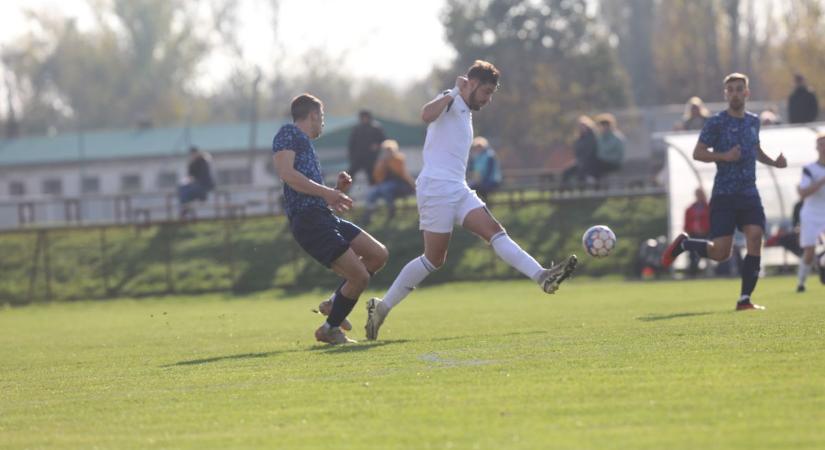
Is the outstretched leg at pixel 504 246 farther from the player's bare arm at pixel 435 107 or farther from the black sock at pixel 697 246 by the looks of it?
the black sock at pixel 697 246

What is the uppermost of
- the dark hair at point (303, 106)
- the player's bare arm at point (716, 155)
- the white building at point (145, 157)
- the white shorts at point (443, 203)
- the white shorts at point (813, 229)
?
the dark hair at point (303, 106)

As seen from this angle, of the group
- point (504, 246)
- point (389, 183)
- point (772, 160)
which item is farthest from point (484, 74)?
point (389, 183)

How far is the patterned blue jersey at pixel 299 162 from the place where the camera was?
11523 mm

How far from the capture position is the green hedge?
29.2 m

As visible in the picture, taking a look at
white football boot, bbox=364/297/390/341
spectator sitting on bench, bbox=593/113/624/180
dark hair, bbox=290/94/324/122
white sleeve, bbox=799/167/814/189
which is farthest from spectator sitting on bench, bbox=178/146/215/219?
dark hair, bbox=290/94/324/122

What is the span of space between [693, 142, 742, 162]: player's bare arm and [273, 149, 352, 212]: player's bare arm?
12.5 feet

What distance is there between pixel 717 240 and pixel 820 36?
49.8m

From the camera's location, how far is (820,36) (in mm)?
61031

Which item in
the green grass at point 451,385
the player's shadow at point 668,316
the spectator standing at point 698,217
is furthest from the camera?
the spectator standing at point 698,217

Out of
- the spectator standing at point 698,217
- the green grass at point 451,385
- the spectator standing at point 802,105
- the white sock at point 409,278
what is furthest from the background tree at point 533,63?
the white sock at point 409,278

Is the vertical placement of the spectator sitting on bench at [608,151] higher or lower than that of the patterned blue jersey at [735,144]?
lower

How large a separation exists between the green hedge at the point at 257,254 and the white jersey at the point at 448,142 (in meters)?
15.6

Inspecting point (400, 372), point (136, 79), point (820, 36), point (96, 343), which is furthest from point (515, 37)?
point (400, 372)

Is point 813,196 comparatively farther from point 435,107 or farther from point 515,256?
point 435,107
